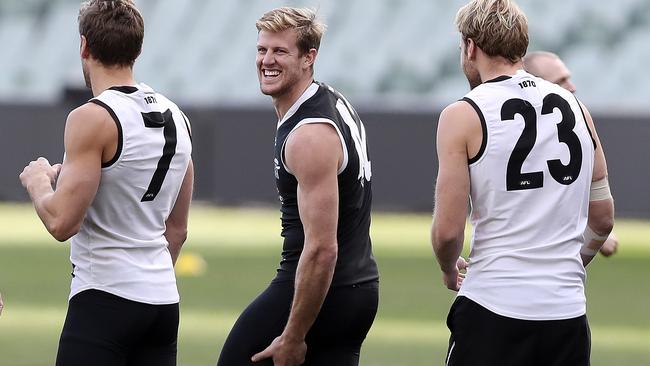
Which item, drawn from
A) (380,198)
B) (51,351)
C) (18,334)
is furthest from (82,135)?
(380,198)

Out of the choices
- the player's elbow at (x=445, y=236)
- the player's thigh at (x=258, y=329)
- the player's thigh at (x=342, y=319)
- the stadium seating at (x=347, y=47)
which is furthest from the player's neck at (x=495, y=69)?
the stadium seating at (x=347, y=47)

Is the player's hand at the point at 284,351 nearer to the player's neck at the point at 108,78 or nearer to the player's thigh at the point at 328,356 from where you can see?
the player's thigh at the point at 328,356

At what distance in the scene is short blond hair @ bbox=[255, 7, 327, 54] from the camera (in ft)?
19.0

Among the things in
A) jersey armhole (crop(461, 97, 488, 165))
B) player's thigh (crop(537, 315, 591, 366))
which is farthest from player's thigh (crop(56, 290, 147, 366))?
player's thigh (crop(537, 315, 591, 366))

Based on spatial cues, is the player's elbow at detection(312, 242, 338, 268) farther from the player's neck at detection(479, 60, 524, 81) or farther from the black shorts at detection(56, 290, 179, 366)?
the player's neck at detection(479, 60, 524, 81)

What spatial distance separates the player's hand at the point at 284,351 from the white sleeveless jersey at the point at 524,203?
74cm

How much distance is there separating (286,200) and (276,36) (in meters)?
0.69

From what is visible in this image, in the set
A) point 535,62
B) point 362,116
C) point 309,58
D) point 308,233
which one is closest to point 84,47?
point 309,58

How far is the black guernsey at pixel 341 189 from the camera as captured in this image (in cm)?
563

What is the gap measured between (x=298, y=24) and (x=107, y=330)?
1.53 metres

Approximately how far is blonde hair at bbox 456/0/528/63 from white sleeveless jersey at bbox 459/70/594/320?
4.7 inches

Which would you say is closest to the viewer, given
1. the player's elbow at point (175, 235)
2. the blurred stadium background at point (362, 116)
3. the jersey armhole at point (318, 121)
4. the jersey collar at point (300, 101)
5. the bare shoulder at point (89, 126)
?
the bare shoulder at point (89, 126)

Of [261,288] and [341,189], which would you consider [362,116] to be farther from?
[341,189]

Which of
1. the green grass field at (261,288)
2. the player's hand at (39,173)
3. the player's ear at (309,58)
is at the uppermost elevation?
the player's ear at (309,58)
